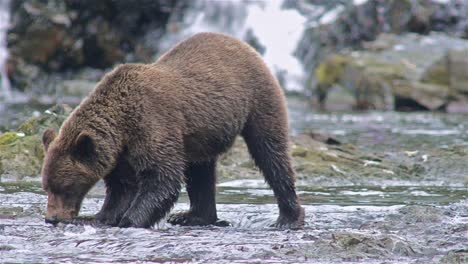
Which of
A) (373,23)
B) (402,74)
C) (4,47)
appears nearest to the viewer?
(402,74)

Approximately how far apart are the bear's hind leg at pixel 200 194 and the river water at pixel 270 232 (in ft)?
0.84

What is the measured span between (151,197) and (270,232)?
1.13m

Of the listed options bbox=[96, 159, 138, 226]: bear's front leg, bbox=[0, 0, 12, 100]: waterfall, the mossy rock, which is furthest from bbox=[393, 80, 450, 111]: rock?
bbox=[96, 159, 138, 226]: bear's front leg

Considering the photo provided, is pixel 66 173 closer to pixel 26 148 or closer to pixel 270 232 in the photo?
pixel 270 232

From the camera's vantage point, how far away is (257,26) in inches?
1416

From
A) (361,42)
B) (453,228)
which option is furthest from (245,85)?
(361,42)

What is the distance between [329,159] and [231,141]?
15.4 ft

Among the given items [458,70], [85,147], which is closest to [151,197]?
[85,147]

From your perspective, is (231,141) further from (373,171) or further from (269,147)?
(373,171)

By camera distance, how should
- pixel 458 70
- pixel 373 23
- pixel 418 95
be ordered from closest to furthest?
pixel 418 95 → pixel 458 70 → pixel 373 23

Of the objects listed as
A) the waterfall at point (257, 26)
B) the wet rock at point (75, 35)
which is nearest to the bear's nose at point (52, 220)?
the wet rock at point (75, 35)

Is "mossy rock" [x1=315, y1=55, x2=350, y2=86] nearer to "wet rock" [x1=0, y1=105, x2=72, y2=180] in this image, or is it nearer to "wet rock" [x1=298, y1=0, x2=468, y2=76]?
"wet rock" [x1=298, y1=0, x2=468, y2=76]

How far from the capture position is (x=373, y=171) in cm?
1364

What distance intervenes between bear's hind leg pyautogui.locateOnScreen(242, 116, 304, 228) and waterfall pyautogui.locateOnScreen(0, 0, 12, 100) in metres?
21.6
